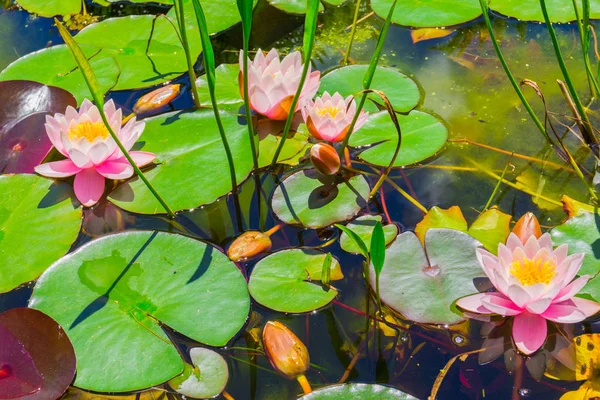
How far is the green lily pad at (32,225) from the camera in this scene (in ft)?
7.71

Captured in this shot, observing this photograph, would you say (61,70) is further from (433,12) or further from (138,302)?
(433,12)

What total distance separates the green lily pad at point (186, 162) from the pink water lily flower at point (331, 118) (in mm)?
339

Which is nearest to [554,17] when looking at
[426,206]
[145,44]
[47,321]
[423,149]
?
[423,149]

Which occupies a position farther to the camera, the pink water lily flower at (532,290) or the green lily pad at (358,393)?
the pink water lily flower at (532,290)

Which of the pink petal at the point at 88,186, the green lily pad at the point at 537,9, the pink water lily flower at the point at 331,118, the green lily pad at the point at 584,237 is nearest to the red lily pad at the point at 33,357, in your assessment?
the pink petal at the point at 88,186

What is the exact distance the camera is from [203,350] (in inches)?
83.4

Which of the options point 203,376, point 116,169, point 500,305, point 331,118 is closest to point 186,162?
point 116,169

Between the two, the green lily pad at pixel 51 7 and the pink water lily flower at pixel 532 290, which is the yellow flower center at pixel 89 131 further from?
the pink water lily flower at pixel 532 290

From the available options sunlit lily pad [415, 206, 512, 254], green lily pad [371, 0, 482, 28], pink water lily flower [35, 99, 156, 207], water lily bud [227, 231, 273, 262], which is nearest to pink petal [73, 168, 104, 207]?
pink water lily flower [35, 99, 156, 207]

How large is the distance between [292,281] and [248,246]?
25cm

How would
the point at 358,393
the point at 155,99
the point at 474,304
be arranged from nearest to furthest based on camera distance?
the point at 358,393
the point at 474,304
the point at 155,99

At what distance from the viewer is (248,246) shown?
242 centimetres

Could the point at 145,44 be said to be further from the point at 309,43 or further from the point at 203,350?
the point at 203,350

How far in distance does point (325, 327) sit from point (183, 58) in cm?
192
